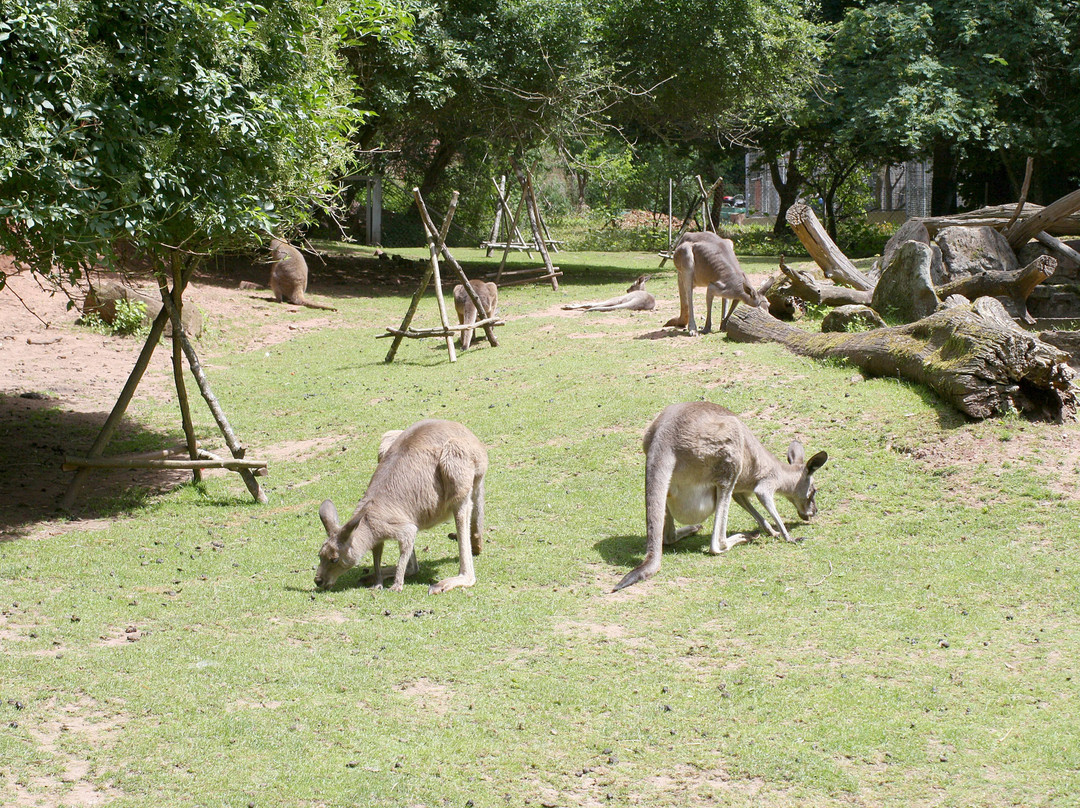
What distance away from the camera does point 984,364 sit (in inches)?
385

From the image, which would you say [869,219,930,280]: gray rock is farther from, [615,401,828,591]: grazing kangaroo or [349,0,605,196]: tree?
[615,401,828,591]: grazing kangaroo

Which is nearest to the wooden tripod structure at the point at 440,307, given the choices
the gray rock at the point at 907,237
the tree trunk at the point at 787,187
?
the gray rock at the point at 907,237

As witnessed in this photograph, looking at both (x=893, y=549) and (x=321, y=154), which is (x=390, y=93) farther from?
(x=893, y=549)

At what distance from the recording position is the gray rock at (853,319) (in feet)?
44.2

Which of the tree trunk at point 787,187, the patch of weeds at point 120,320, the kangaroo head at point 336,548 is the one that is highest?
the tree trunk at point 787,187

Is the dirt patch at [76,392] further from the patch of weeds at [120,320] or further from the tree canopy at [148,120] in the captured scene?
the tree canopy at [148,120]

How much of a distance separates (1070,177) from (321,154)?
25.9 m

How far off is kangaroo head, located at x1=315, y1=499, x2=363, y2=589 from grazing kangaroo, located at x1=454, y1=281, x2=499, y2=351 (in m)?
10.1

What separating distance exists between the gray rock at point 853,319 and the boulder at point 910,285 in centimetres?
56

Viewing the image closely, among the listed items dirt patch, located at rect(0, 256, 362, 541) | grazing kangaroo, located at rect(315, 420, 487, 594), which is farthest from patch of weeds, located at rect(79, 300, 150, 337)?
grazing kangaroo, located at rect(315, 420, 487, 594)

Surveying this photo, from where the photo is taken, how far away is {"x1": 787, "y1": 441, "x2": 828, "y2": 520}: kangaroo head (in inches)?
335

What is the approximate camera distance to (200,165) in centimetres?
927

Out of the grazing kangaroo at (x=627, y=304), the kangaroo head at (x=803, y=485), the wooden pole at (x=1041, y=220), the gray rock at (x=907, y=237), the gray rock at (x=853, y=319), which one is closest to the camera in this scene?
the kangaroo head at (x=803, y=485)

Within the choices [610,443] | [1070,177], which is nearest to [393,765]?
[610,443]
